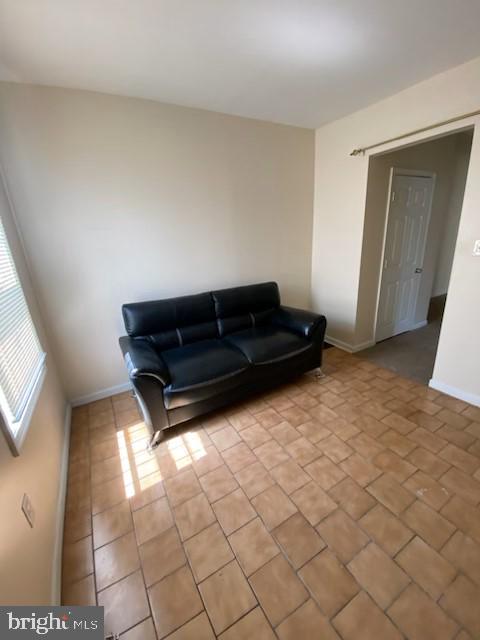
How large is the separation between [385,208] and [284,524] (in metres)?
3.02

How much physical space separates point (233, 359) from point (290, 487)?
956mm

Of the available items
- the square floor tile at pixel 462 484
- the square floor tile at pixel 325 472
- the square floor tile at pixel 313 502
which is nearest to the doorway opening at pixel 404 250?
the square floor tile at pixel 462 484

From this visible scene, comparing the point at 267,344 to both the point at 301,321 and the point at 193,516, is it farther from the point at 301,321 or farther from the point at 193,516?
the point at 193,516

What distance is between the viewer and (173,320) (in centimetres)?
246

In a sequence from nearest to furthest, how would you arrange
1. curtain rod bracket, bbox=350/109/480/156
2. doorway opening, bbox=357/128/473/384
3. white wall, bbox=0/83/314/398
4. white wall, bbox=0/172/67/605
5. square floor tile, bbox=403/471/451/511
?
white wall, bbox=0/172/67/605, square floor tile, bbox=403/471/451/511, curtain rod bracket, bbox=350/109/480/156, white wall, bbox=0/83/314/398, doorway opening, bbox=357/128/473/384

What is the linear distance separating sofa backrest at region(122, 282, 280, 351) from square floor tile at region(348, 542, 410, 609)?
6.17ft

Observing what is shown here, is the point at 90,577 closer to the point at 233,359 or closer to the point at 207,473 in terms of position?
the point at 207,473

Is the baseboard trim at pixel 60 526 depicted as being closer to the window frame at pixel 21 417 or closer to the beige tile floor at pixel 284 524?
the beige tile floor at pixel 284 524

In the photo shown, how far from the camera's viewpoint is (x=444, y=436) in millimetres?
1886

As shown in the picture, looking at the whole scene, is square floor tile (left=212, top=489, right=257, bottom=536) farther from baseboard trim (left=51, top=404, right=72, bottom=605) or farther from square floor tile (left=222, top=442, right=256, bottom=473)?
baseboard trim (left=51, top=404, right=72, bottom=605)

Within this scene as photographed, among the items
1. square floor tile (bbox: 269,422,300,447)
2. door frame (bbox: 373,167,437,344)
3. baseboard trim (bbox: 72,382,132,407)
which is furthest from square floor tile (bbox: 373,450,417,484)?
baseboard trim (bbox: 72,382,132,407)

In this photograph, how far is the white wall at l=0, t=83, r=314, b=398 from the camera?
6.54 ft

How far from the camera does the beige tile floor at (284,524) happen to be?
1.07 m

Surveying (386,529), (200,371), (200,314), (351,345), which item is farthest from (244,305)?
(386,529)
